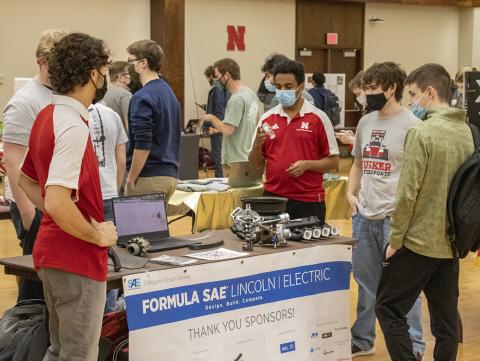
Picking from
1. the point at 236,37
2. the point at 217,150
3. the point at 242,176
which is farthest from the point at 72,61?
the point at 236,37

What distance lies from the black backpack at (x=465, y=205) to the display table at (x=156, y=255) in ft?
2.24

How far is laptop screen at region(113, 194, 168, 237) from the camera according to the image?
134 inches

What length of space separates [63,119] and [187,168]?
4309mm

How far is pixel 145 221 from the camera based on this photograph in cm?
353

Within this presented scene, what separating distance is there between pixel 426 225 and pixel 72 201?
144 cm

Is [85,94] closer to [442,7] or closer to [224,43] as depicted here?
[224,43]

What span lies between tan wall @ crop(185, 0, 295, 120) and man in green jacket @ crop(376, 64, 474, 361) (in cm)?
968

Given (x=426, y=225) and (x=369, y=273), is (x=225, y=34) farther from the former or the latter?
(x=426, y=225)

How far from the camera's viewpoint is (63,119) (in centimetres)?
255

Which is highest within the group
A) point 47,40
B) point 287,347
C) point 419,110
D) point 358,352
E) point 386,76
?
point 47,40

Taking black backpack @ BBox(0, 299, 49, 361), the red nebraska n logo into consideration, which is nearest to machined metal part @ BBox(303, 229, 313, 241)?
black backpack @ BBox(0, 299, 49, 361)

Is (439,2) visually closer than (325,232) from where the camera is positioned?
No

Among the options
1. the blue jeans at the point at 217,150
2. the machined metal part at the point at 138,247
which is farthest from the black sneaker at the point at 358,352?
the blue jeans at the point at 217,150

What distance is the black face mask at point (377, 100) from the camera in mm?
3887
